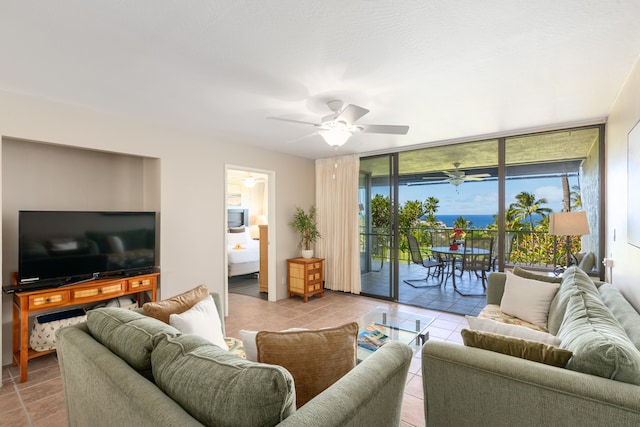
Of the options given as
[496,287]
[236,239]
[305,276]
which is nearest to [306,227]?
[305,276]

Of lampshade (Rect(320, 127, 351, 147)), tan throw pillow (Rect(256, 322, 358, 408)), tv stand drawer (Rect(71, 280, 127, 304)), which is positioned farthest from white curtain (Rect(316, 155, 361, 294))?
tan throw pillow (Rect(256, 322, 358, 408))

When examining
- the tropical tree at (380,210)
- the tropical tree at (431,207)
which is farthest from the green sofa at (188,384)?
the tropical tree at (431,207)

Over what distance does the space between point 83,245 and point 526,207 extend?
6.37 metres

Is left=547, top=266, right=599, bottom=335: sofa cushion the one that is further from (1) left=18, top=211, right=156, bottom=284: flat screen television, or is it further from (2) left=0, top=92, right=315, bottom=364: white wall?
(1) left=18, top=211, right=156, bottom=284: flat screen television

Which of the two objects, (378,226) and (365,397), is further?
(378,226)

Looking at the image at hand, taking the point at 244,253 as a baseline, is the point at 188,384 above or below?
above

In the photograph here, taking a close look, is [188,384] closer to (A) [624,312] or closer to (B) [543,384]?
(B) [543,384]

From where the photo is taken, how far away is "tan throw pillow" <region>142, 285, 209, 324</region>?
1835 millimetres

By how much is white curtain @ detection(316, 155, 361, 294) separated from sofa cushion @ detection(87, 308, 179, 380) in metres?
3.84

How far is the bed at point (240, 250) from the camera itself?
6.00 metres

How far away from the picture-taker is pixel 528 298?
262 centimetres

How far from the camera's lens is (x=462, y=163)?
622cm

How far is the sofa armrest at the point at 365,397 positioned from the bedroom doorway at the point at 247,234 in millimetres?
3558

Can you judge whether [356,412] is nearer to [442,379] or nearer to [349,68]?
[442,379]
